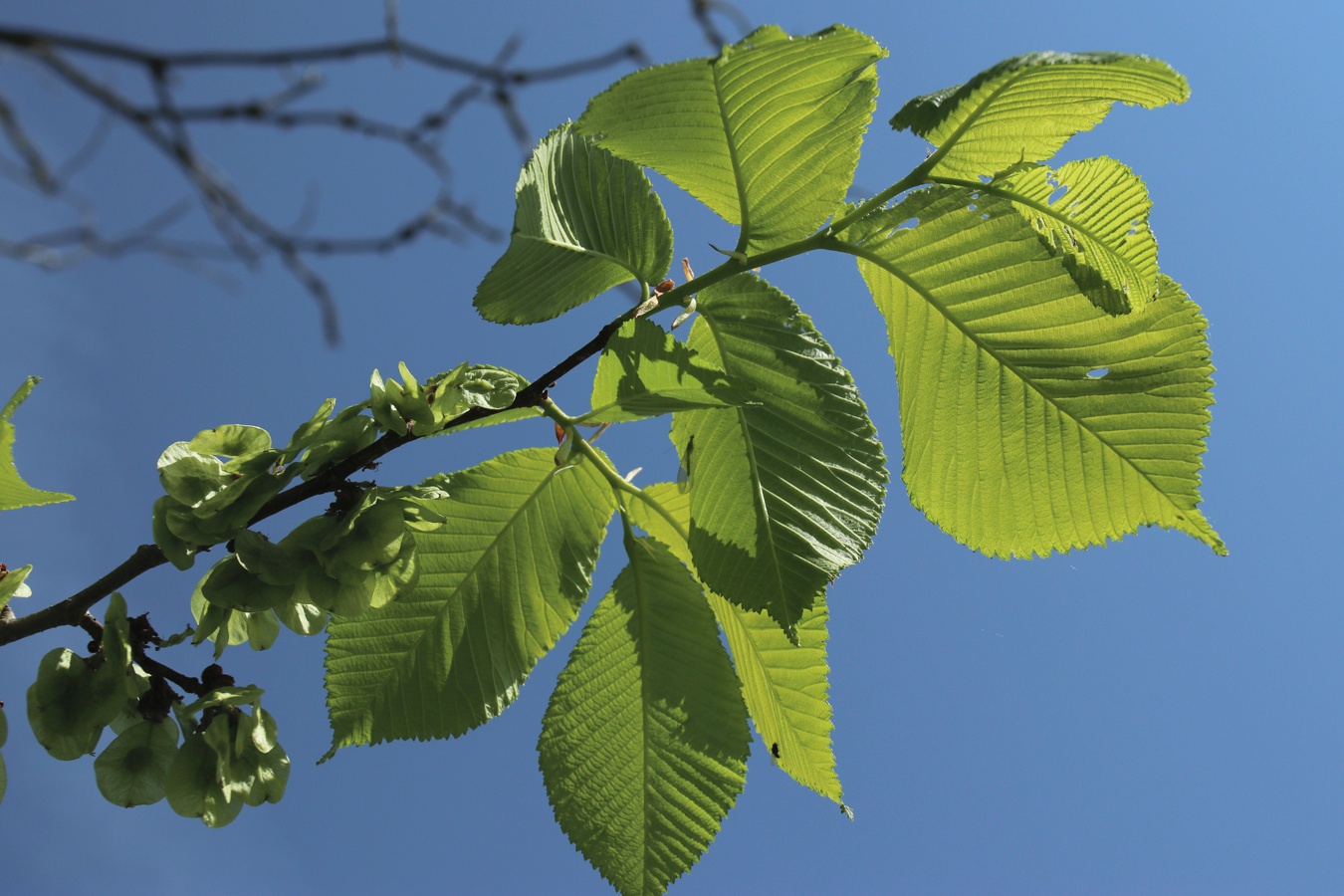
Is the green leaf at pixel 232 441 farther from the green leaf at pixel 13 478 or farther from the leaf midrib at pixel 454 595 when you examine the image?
the leaf midrib at pixel 454 595

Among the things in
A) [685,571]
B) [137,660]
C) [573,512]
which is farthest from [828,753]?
[137,660]

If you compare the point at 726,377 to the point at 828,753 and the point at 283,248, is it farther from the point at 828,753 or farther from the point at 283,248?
the point at 283,248

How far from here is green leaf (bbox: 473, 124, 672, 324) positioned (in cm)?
90

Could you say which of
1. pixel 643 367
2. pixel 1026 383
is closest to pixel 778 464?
pixel 643 367

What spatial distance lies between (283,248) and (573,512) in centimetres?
155

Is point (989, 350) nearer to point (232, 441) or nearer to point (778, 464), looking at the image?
point (778, 464)

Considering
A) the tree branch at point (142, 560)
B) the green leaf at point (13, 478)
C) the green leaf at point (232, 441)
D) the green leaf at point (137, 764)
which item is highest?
the green leaf at point (13, 478)

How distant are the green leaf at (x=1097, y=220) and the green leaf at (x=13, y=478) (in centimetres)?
83

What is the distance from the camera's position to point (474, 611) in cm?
94

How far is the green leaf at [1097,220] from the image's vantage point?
863 millimetres

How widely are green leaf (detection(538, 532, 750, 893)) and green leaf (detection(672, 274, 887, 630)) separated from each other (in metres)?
0.15

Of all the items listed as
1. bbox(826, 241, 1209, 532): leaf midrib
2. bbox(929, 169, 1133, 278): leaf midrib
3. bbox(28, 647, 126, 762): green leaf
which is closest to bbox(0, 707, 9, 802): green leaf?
bbox(28, 647, 126, 762): green leaf

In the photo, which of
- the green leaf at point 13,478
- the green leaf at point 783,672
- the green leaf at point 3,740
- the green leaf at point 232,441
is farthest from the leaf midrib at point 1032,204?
the green leaf at point 3,740

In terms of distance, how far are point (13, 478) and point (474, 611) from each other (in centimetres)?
42
